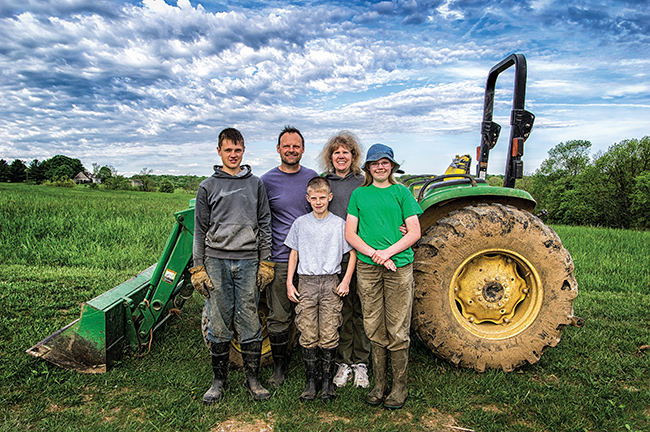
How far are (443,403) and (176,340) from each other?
9.34 feet

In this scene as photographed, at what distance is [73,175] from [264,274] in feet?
193

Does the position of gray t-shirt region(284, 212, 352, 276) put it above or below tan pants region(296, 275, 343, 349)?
above

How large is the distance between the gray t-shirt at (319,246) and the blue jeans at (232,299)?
16.6 inches

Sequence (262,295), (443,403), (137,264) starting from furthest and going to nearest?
1. (137,264)
2. (262,295)
3. (443,403)

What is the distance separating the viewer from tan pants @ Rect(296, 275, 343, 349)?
321 cm

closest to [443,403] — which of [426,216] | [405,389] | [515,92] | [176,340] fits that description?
[405,389]

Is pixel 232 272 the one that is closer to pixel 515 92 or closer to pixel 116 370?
pixel 116 370

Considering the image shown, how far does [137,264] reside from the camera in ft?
24.6

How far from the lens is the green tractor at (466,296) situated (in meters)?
3.41

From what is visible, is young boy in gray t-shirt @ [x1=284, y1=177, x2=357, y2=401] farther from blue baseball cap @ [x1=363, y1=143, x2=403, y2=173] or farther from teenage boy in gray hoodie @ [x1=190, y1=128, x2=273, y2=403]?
blue baseball cap @ [x1=363, y1=143, x2=403, y2=173]

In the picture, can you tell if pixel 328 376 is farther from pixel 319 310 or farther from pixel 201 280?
pixel 201 280

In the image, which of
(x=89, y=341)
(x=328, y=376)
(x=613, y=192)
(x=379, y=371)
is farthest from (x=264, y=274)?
(x=613, y=192)

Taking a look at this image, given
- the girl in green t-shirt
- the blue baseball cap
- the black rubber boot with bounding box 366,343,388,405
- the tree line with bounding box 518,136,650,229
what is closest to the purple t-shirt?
the girl in green t-shirt

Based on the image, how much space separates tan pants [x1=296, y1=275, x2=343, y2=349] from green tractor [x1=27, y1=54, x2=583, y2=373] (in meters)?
0.73
